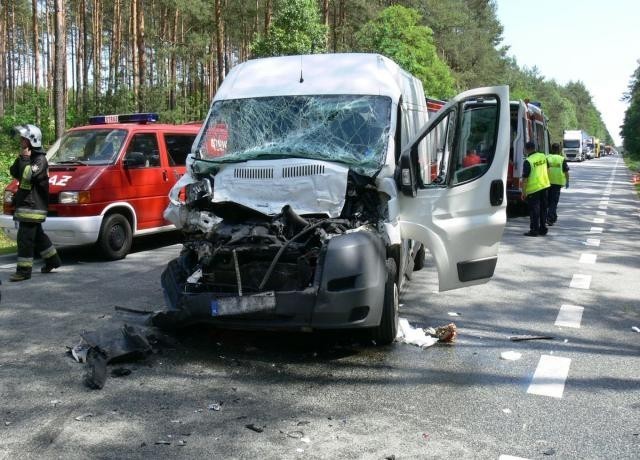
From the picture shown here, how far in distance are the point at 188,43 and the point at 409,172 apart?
34790mm

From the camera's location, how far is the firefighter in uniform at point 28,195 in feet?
25.6

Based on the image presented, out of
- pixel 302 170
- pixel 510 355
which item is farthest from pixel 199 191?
pixel 510 355

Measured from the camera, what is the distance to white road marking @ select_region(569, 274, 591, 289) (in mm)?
8008

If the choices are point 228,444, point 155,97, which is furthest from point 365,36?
point 228,444

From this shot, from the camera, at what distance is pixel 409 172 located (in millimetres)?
5355

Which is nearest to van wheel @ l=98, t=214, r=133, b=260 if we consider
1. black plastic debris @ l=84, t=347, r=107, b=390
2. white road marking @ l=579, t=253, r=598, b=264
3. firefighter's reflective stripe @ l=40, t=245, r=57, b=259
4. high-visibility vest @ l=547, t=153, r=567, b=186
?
firefighter's reflective stripe @ l=40, t=245, r=57, b=259

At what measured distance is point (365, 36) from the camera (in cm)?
3634

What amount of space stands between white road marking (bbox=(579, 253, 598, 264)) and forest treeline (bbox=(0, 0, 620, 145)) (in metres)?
14.0

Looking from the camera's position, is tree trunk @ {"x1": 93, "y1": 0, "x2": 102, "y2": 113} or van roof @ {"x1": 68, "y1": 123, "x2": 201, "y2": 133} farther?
tree trunk @ {"x1": 93, "y1": 0, "x2": 102, "y2": 113}

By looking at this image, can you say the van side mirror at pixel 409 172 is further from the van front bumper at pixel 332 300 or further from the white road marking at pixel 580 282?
the white road marking at pixel 580 282

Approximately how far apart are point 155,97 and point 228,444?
28.3m

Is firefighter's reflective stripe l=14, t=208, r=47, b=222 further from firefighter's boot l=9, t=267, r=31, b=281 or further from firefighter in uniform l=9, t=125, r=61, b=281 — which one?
firefighter's boot l=9, t=267, r=31, b=281

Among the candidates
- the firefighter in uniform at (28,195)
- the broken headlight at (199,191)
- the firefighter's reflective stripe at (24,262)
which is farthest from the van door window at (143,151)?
the broken headlight at (199,191)

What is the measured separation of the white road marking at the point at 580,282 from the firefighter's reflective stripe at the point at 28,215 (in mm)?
6676
